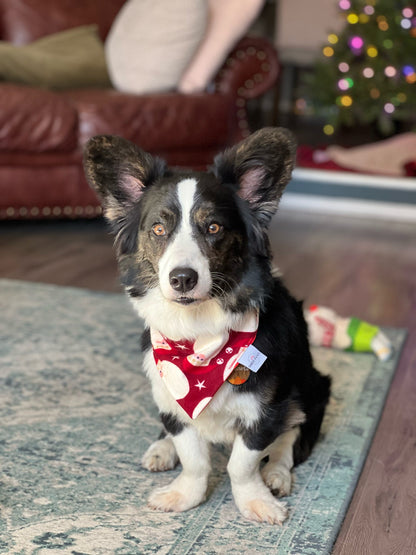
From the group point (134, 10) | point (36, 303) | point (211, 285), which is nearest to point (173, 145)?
point (134, 10)

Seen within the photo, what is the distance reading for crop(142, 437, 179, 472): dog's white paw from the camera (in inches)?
70.3

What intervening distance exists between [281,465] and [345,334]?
96 centimetres

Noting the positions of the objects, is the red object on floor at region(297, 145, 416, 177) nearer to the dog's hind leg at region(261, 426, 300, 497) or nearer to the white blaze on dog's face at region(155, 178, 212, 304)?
the dog's hind leg at region(261, 426, 300, 497)

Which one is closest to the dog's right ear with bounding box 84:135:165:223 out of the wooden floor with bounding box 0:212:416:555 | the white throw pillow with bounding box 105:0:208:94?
the wooden floor with bounding box 0:212:416:555

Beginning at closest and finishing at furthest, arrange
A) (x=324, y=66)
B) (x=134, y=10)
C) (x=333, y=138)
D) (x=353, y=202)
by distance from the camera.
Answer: (x=134, y=10)
(x=353, y=202)
(x=324, y=66)
(x=333, y=138)

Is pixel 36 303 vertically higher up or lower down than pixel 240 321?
lower down

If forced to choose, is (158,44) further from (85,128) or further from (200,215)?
(200,215)

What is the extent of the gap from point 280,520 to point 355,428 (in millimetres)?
545

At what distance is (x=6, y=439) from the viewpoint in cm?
189

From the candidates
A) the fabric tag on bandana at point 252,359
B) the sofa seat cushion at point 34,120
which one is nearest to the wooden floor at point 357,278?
the fabric tag on bandana at point 252,359

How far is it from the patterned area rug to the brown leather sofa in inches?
51.6

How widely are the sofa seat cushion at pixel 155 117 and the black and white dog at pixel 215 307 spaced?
7.77 ft

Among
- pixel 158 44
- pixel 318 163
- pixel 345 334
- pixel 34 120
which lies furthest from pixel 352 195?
pixel 345 334

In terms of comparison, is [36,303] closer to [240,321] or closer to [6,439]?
[6,439]
